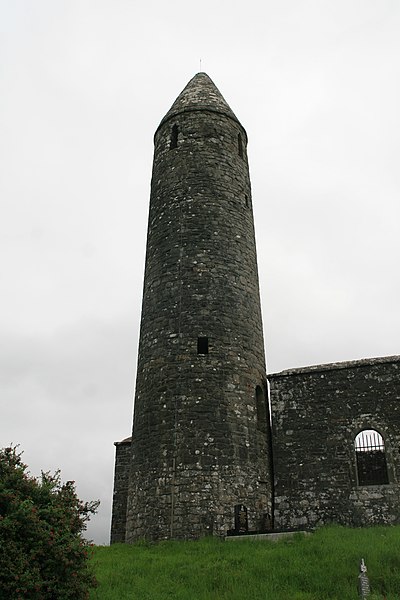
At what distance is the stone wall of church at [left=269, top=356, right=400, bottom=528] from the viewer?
1681 centimetres

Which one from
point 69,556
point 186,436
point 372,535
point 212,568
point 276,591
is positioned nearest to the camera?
point 69,556

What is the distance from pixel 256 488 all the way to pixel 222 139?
479 inches

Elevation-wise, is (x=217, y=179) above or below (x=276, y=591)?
above

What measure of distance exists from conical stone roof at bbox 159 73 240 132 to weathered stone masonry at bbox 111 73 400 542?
7.58 ft

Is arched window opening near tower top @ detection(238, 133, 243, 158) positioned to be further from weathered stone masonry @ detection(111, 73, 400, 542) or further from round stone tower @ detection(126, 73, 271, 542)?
weathered stone masonry @ detection(111, 73, 400, 542)

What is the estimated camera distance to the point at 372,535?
14.0 metres

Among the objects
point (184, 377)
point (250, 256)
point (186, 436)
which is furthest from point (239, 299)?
point (186, 436)

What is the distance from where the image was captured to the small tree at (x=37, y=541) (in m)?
9.52

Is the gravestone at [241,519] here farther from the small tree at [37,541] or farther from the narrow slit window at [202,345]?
the small tree at [37,541]

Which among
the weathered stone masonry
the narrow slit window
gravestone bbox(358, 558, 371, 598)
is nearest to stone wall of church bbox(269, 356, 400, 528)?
the weathered stone masonry

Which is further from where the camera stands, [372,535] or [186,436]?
[186,436]

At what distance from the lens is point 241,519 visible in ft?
53.0

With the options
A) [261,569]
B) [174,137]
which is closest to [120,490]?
[261,569]

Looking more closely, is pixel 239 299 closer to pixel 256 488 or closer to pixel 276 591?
pixel 256 488
